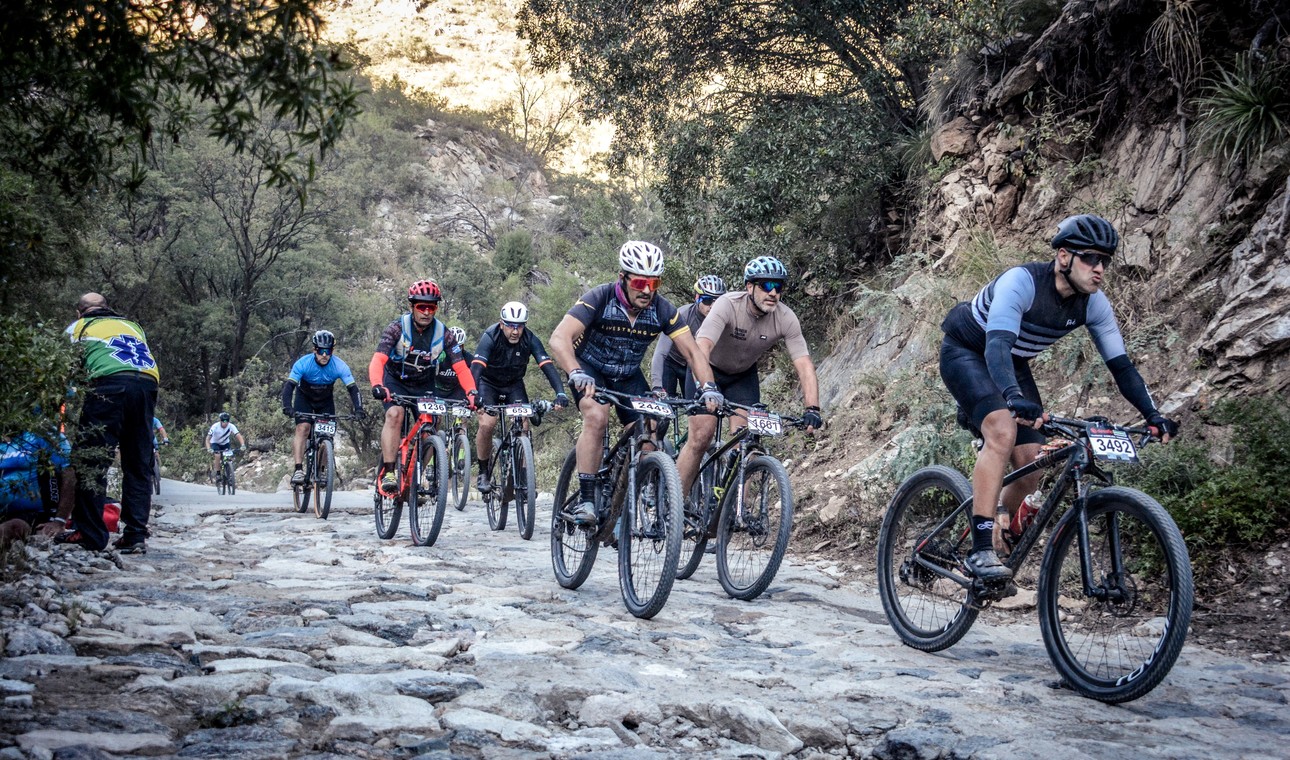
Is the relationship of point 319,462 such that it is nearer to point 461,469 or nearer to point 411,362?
point 461,469

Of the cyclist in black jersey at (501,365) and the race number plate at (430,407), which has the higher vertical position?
the cyclist in black jersey at (501,365)

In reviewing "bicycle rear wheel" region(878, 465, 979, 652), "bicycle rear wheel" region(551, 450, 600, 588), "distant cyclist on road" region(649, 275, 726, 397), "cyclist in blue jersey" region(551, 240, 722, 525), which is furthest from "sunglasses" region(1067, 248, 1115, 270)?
"distant cyclist on road" region(649, 275, 726, 397)

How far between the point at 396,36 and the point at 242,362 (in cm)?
5797

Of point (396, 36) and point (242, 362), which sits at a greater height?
point (396, 36)

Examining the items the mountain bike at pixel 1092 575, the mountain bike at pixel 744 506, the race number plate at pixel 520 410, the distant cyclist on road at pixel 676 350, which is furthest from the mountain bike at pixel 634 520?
the race number plate at pixel 520 410

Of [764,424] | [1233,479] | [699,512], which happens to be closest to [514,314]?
[699,512]

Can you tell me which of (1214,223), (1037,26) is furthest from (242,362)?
(1214,223)

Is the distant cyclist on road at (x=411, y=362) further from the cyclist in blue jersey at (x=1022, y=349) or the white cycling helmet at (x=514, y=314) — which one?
the cyclist in blue jersey at (x=1022, y=349)

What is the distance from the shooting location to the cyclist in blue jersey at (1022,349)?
17.1 feet

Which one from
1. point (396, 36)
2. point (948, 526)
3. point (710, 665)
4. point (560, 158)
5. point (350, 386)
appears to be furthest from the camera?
point (396, 36)

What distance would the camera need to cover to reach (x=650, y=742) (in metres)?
3.92

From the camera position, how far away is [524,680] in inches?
180

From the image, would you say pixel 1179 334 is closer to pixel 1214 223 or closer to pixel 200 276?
pixel 1214 223

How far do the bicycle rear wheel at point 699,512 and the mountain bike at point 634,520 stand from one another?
76 cm
